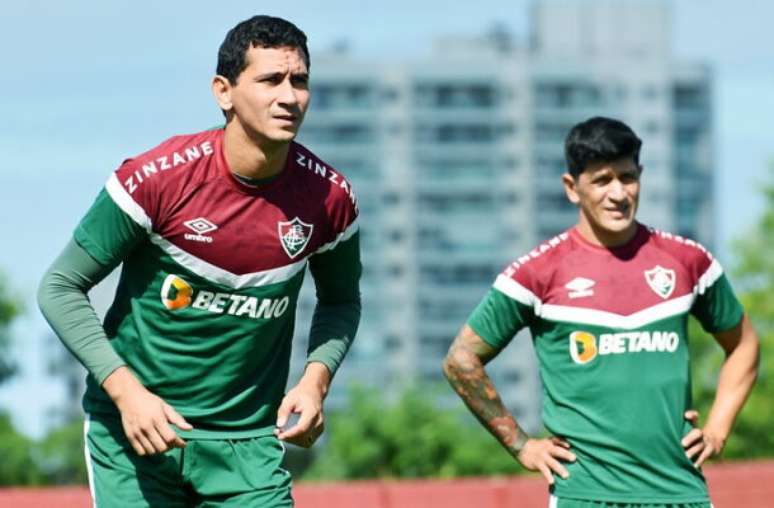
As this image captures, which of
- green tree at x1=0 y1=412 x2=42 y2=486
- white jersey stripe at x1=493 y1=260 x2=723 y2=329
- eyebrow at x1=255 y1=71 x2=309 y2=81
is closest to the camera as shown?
eyebrow at x1=255 y1=71 x2=309 y2=81

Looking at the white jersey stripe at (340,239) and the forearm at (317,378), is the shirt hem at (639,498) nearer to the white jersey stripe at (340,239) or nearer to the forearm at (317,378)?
the forearm at (317,378)

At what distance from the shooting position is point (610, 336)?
7809 mm

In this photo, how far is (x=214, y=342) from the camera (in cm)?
665

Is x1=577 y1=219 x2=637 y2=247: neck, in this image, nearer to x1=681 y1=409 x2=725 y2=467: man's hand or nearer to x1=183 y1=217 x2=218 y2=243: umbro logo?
x1=681 y1=409 x2=725 y2=467: man's hand

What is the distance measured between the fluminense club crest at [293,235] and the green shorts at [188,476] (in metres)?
0.71

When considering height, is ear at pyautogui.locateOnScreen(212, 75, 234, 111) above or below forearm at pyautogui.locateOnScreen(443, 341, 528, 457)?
above

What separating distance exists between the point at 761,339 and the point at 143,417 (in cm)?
5450

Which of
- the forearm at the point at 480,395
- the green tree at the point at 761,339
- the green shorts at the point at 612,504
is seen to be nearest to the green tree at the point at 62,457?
the green tree at the point at 761,339

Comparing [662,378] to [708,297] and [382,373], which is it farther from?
[382,373]

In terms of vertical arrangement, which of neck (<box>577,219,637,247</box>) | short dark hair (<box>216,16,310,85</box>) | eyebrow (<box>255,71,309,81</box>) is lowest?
neck (<box>577,219,637,247</box>)

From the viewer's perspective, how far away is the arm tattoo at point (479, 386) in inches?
322

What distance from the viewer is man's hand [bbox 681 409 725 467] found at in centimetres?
780

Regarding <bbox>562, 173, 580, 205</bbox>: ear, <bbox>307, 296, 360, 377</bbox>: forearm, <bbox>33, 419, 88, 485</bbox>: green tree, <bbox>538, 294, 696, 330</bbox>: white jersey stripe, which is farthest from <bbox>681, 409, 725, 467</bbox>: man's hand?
<bbox>33, 419, 88, 485</bbox>: green tree

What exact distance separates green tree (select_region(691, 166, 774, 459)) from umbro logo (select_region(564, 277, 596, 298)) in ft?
153
